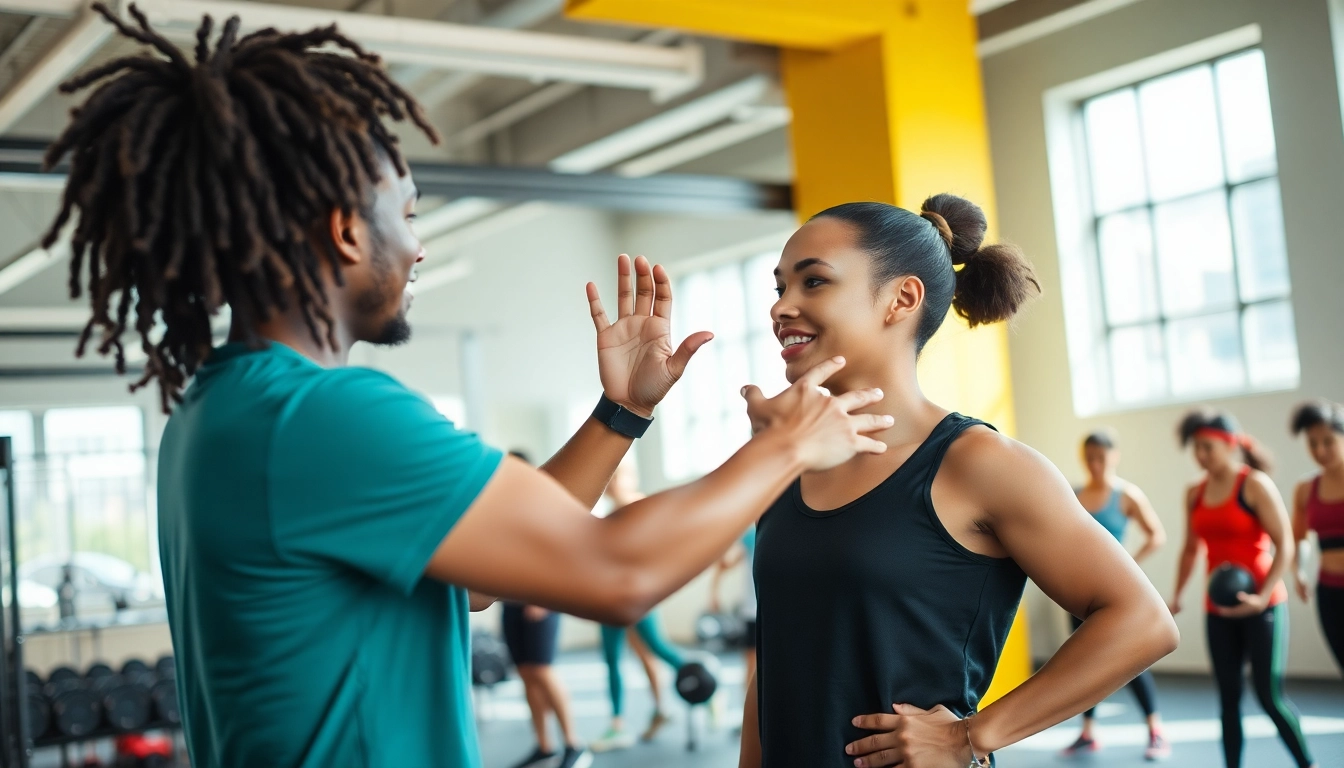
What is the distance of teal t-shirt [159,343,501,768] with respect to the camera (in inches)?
39.0

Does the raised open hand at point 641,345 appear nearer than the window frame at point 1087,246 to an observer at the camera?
Yes

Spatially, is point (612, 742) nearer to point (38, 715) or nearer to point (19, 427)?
point (38, 715)

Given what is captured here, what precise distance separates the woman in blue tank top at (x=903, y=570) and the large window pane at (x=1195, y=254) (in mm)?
6833

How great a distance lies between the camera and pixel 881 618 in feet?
A: 5.12

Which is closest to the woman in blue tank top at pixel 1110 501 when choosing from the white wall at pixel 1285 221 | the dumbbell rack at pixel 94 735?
the white wall at pixel 1285 221

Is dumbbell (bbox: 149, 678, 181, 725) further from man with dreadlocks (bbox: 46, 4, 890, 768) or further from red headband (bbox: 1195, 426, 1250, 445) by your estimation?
man with dreadlocks (bbox: 46, 4, 890, 768)

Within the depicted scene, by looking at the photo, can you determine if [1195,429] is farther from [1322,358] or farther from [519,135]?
[519,135]

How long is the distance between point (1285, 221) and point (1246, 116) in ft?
2.71

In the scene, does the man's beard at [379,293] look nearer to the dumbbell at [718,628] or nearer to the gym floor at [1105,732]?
the gym floor at [1105,732]

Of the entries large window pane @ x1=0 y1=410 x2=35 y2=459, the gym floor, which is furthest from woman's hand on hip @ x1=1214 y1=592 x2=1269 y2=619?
large window pane @ x1=0 y1=410 x2=35 y2=459

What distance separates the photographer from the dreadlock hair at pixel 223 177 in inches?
42.8

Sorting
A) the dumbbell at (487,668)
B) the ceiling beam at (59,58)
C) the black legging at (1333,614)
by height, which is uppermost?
the ceiling beam at (59,58)

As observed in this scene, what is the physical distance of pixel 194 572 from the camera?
3.52 feet

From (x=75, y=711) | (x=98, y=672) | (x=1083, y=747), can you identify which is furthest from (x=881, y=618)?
(x=98, y=672)
